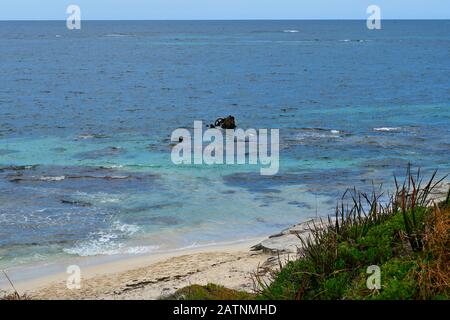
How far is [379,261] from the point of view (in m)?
10.2

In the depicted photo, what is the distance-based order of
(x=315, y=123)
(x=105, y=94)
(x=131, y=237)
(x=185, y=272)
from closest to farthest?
(x=185, y=272)
(x=131, y=237)
(x=315, y=123)
(x=105, y=94)

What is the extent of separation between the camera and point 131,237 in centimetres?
1994

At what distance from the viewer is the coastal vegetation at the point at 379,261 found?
363 inches

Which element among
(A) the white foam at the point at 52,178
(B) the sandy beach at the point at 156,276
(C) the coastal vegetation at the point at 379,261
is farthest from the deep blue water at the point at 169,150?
(C) the coastal vegetation at the point at 379,261

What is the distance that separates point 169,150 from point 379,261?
23323 mm

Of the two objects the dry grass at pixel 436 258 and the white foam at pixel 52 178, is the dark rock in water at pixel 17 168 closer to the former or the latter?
the white foam at pixel 52 178

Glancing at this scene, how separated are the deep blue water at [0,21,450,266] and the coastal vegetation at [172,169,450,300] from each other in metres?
9.01

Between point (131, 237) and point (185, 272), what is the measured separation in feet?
14.4

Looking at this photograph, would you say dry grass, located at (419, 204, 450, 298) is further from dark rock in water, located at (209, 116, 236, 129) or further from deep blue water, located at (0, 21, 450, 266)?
dark rock in water, located at (209, 116, 236, 129)

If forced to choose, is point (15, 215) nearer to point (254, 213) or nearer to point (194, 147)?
point (254, 213)

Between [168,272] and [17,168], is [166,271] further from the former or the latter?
[17,168]

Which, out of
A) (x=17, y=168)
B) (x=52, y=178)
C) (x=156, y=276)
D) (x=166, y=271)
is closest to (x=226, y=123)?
(x=17, y=168)

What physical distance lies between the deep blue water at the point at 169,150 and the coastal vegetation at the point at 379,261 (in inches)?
355
